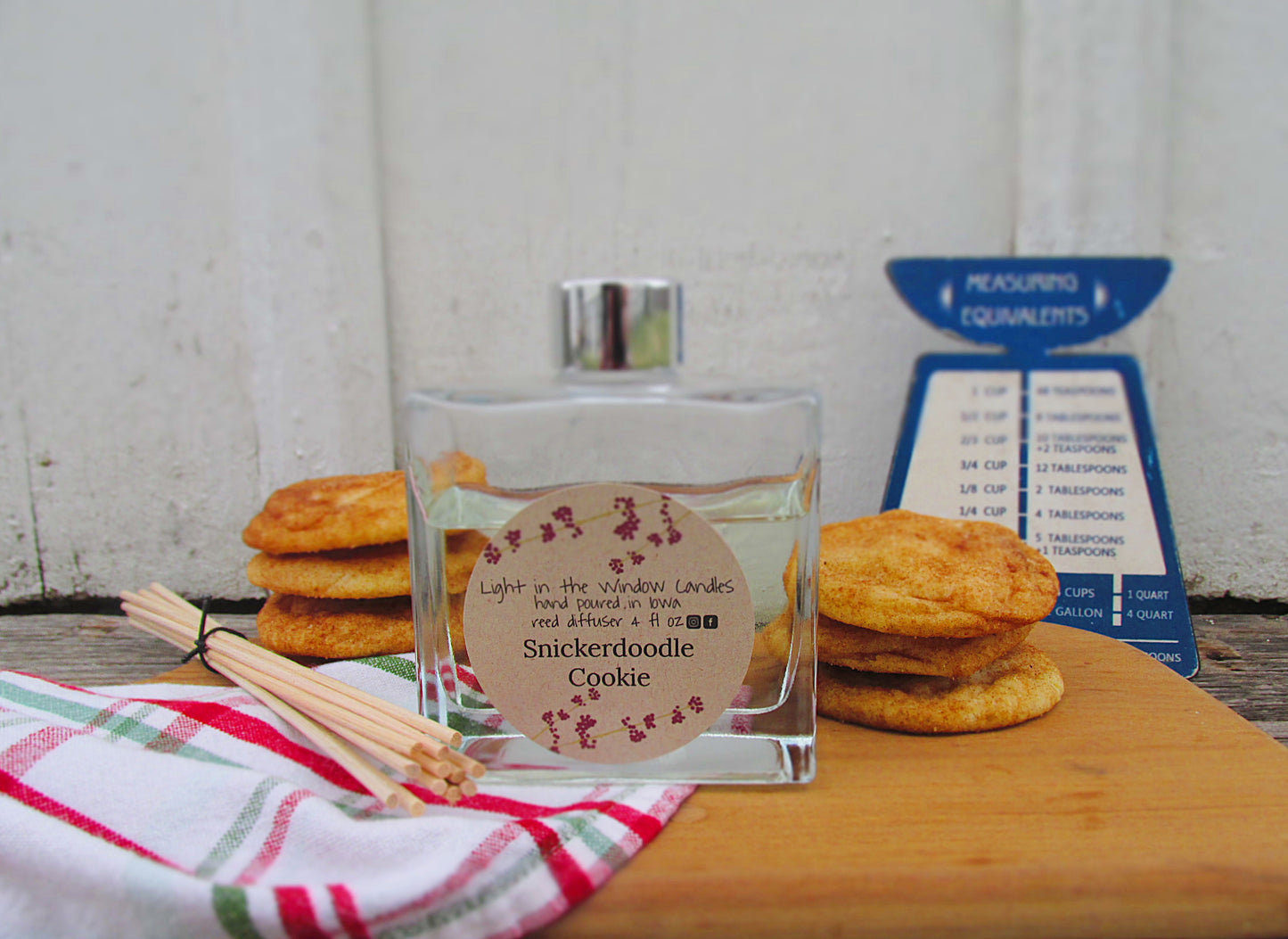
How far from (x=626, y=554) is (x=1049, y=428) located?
86cm

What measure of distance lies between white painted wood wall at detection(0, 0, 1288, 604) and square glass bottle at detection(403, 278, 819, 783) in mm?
823

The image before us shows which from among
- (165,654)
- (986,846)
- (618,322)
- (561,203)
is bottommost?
(165,654)

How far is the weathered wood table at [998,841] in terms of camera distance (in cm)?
51

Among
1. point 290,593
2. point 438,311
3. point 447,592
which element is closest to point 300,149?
point 438,311

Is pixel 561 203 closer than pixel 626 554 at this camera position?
No

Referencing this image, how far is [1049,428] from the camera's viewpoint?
126 cm

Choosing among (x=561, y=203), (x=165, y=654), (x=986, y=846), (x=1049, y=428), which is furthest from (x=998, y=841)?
(x=561, y=203)

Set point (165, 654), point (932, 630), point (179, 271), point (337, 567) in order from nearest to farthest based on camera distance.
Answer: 1. point (932, 630)
2. point (337, 567)
3. point (165, 654)
4. point (179, 271)

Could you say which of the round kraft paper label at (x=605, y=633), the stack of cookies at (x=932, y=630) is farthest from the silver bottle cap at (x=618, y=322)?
the stack of cookies at (x=932, y=630)

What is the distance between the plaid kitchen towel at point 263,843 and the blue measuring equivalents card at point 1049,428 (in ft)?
2.61

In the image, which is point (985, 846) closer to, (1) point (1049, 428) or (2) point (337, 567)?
(2) point (337, 567)

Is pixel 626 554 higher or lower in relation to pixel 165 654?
higher

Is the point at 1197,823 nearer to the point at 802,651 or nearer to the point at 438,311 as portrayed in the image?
the point at 802,651

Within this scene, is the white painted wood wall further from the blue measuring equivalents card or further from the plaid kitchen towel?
the plaid kitchen towel
